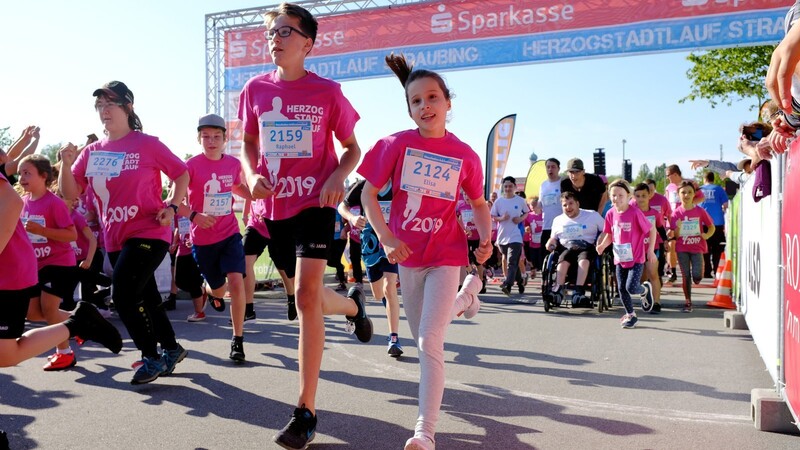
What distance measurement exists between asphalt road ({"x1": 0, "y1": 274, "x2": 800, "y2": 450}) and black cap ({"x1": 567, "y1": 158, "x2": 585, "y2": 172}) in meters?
3.24

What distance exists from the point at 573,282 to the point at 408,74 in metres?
6.50

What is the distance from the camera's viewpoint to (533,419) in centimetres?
414

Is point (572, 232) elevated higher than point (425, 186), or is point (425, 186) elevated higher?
point (425, 186)

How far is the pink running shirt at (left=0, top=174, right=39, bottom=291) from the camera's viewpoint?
12.6ft

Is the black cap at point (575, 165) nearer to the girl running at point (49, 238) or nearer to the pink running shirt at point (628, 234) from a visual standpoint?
the pink running shirt at point (628, 234)

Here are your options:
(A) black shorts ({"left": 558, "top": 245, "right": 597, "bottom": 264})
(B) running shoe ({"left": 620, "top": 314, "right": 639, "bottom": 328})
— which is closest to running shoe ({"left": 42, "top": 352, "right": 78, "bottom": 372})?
(B) running shoe ({"left": 620, "top": 314, "right": 639, "bottom": 328})

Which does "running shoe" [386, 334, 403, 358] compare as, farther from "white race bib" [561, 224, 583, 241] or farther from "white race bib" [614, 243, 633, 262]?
"white race bib" [561, 224, 583, 241]

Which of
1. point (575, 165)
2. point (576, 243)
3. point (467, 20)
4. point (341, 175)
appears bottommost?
point (576, 243)

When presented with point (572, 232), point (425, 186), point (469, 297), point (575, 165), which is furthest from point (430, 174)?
point (575, 165)

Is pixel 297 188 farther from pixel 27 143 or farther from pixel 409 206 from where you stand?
pixel 27 143

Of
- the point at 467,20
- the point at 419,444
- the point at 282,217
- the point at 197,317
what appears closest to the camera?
the point at 419,444

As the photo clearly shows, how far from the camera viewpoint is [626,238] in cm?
881

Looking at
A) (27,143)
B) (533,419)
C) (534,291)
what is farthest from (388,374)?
(534,291)

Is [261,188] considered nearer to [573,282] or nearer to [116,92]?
[116,92]
